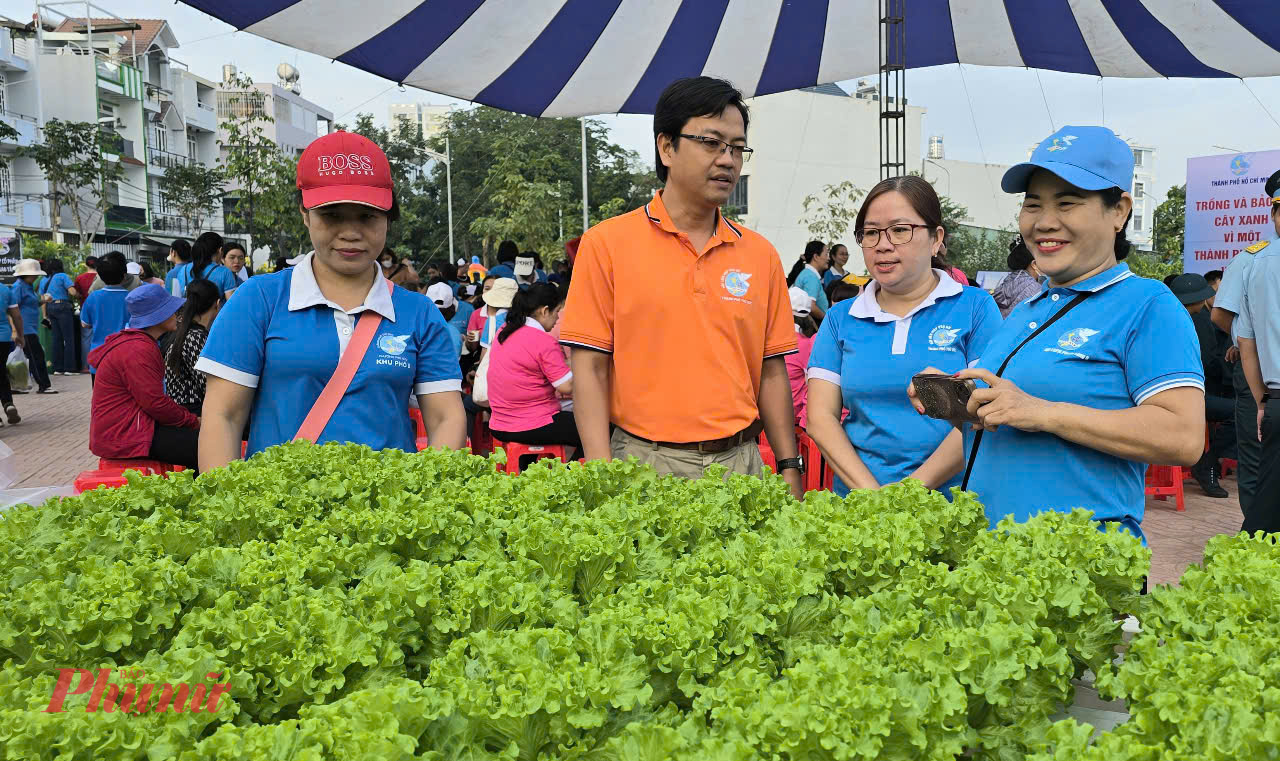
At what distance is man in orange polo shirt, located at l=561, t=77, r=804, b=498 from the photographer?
331cm

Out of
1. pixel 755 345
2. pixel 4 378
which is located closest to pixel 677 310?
pixel 755 345

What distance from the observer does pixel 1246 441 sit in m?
6.34

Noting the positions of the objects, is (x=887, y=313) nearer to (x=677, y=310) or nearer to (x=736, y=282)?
(x=736, y=282)

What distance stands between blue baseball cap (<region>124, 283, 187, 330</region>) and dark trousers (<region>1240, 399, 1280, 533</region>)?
20.4 feet

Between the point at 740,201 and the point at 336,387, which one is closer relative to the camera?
the point at 336,387

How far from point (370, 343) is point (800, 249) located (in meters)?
49.5

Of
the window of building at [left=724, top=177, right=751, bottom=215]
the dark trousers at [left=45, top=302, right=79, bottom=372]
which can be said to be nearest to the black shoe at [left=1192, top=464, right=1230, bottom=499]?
the dark trousers at [left=45, top=302, right=79, bottom=372]

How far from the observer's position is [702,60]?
7648 millimetres

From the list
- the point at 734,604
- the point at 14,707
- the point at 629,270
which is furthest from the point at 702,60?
the point at 14,707

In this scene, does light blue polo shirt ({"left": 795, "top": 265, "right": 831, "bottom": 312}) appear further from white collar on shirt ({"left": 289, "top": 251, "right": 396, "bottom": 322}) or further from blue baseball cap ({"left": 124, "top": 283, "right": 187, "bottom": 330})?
white collar on shirt ({"left": 289, "top": 251, "right": 396, "bottom": 322})

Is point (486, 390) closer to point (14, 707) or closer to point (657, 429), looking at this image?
point (657, 429)

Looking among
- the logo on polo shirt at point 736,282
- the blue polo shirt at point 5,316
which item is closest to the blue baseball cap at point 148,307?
the logo on polo shirt at point 736,282

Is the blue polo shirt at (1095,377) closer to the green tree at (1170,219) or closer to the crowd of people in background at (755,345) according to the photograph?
the crowd of people in background at (755,345)

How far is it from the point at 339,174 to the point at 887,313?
5.78 feet
